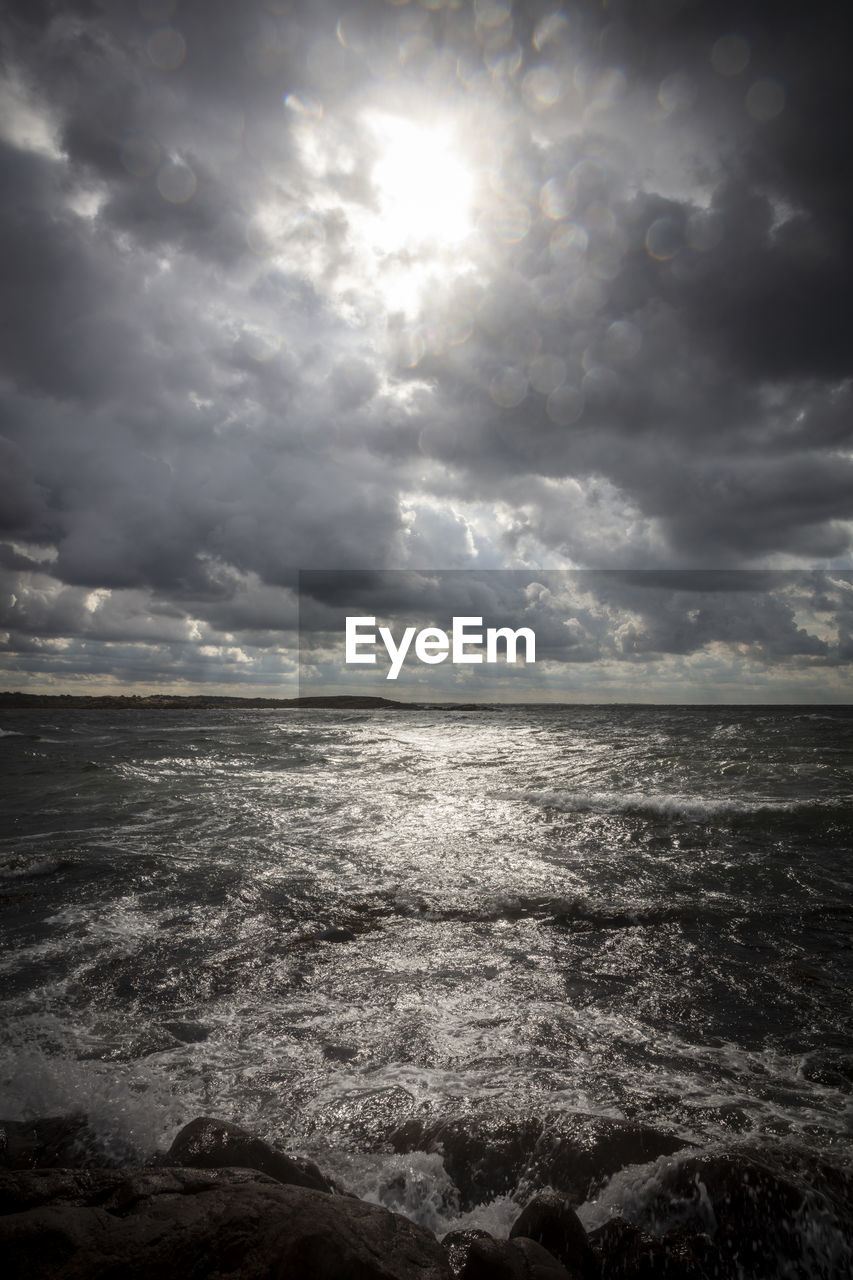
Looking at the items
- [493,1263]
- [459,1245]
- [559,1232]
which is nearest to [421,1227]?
[459,1245]

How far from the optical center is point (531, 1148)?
329cm

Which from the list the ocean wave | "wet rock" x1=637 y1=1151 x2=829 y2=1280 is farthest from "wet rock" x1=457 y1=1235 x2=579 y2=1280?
the ocean wave

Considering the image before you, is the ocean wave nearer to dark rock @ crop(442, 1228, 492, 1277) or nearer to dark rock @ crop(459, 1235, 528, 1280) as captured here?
dark rock @ crop(442, 1228, 492, 1277)

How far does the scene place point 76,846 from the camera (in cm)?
1006

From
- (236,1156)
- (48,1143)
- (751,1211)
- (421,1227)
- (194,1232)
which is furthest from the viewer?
(48,1143)

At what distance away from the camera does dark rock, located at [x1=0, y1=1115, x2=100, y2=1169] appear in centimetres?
325

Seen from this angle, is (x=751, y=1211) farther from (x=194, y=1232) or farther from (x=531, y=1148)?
(x=194, y=1232)

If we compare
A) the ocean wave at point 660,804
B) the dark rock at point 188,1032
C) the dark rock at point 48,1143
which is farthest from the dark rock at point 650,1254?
the ocean wave at point 660,804

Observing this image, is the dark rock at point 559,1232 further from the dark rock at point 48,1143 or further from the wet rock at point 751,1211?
the dark rock at point 48,1143

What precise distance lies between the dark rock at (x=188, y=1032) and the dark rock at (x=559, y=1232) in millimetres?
2804

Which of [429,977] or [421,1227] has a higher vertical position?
[421,1227]

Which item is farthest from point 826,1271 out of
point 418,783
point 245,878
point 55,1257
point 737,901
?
point 418,783

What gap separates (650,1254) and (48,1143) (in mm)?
3307

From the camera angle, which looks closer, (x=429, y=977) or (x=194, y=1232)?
(x=194, y=1232)
